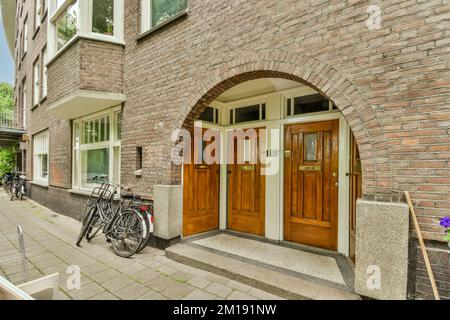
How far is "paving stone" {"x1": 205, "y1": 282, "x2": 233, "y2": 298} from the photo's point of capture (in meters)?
2.57

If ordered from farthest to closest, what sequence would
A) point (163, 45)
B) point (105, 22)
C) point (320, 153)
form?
point (105, 22), point (163, 45), point (320, 153)

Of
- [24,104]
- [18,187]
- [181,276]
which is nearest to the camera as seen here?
[181,276]

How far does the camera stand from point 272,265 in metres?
3.07

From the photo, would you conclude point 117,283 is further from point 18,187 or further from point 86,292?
point 18,187

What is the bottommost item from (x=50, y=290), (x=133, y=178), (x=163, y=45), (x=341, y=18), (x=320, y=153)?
(x=50, y=290)

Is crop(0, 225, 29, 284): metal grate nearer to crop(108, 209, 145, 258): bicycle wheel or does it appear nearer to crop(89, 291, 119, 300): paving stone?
crop(89, 291, 119, 300): paving stone

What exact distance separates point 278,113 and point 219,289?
2.89m

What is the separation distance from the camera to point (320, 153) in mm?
3689

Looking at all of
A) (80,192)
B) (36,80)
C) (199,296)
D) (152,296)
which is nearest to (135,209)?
(152,296)

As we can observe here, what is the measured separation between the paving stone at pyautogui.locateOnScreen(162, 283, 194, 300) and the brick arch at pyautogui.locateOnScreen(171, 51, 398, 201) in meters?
2.19

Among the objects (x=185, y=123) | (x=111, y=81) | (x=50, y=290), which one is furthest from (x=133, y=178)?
(x=50, y=290)
